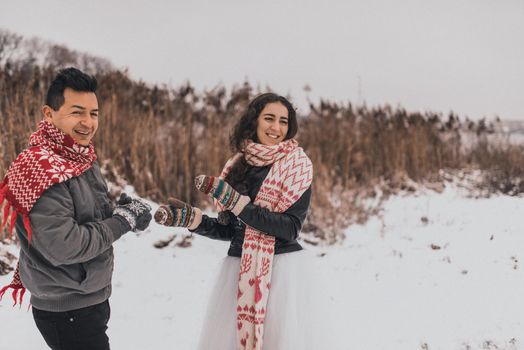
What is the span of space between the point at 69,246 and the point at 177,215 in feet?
1.87

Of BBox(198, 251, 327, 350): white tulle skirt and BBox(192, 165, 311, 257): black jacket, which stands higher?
BBox(192, 165, 311, 257): black jacket

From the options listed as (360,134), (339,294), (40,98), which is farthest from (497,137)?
(40,98)

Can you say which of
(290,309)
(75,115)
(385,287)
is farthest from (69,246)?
(385,287)

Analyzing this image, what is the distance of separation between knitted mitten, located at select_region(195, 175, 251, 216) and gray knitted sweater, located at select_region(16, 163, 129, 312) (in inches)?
13.9

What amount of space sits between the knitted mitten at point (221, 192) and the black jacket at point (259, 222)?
0.04 meters

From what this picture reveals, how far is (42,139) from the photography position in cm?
161

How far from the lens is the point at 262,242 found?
2018mm

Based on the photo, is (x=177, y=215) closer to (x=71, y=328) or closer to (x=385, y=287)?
(x=71, y=328)

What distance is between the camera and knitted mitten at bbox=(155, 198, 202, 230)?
193 centimetres

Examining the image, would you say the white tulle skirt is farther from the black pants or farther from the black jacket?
the black pants

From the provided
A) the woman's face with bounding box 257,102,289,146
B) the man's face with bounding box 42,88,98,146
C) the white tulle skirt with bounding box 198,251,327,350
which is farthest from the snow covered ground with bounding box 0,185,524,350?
the man's face with bounding box 42,88,98,146

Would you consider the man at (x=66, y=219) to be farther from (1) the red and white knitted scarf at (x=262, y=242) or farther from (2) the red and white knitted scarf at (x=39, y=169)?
(1) the red and white knitted scarf at (x=262, y=242)

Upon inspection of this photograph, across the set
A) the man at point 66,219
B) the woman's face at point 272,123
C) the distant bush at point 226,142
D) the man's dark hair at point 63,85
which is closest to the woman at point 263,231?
the woman's face at point 272,123

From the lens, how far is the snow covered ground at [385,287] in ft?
10.8
